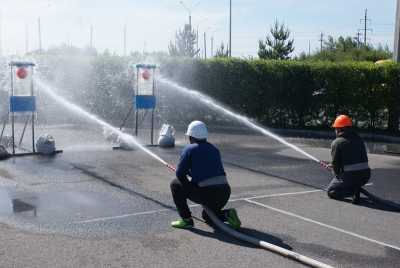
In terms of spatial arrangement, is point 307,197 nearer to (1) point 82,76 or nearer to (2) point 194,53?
(1) point 82,76

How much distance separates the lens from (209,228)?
755cm

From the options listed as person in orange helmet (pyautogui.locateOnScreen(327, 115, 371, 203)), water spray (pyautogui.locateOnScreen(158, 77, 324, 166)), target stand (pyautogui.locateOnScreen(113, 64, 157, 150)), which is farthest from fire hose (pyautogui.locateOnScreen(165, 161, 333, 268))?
water spray (pyautogui.locateOnScreen(158, 77, 324, 166))

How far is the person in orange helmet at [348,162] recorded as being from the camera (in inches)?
367

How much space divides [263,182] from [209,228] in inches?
137

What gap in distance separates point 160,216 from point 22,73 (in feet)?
23.2

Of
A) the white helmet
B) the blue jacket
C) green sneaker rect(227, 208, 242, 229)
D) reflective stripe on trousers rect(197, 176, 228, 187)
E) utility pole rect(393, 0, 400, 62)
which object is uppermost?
utility pole rect(393, 0, 400, 62)

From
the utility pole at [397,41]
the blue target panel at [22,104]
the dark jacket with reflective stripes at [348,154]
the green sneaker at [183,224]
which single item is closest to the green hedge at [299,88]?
the utility pole at [397,41]

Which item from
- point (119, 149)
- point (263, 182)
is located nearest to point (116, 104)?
point (119, 149)

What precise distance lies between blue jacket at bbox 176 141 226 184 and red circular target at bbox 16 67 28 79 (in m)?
7.39

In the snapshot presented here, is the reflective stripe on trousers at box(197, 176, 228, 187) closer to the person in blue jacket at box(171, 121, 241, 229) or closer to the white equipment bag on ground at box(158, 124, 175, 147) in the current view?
the person in blue jacket at box(171, 121, 241, 229)

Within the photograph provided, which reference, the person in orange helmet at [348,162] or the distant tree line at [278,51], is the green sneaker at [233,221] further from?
the distant tree line at [278,51]

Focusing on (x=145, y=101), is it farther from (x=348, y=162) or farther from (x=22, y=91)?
(x=348, y=162)

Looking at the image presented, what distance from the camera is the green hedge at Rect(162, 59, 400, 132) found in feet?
62.6

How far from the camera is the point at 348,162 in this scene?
9.37 m
